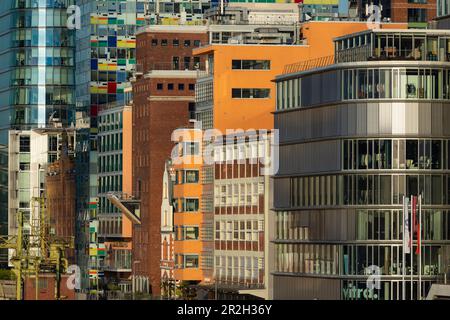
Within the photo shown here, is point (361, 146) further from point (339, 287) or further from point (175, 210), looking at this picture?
point (175, 210)

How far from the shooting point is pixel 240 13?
639ft

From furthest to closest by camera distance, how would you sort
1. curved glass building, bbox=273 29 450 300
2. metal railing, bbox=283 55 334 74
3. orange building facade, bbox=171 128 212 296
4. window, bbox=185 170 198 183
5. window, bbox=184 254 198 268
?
1. window, bbox=184 254 198 268
2. window, bbox=185 170 198 183
3. orange building facade, bbox=171 128 212 296
4. metal railing, bbox=283 55 334 74
5. curved glass building, bbox=273 29 450 300

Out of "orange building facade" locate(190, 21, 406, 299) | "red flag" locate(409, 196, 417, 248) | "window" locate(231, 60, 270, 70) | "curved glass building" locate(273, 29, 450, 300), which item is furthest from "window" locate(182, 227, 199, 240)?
"red flag" locate(409, 196, 417, 248)

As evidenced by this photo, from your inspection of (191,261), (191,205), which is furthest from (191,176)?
(191,261)

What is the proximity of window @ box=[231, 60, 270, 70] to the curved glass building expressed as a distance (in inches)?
1372

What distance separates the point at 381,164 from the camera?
14112 cm

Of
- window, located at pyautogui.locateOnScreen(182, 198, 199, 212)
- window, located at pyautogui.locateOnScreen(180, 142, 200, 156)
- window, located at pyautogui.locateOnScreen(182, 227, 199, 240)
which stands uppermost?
window, located at pyautogui.locateOnScreen(180, 142, 200, 156)

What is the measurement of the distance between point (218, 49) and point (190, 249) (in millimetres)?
15313

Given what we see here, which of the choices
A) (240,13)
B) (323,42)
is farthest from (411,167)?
(240,13)

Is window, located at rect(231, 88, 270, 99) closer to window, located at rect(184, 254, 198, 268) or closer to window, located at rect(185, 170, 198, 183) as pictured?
window, located at rect(185, 170, 198, 183)

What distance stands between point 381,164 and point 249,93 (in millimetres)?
40501

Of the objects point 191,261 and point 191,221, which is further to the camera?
point 191,221

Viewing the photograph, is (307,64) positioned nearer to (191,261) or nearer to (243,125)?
(243,125)

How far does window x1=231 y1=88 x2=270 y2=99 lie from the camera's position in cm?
17975
